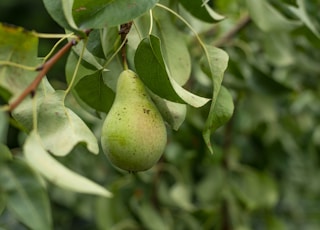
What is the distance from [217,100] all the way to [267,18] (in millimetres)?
413

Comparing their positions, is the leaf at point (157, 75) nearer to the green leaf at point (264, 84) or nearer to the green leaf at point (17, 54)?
the green leaf at point (17, 54)

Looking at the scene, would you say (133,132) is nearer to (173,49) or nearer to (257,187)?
(173,49)

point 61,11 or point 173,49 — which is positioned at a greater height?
point 61,11

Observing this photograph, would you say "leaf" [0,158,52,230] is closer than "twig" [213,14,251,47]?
Yes

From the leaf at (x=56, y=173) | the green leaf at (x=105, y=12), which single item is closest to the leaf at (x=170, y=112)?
the green leaf at (x=105, y=12)

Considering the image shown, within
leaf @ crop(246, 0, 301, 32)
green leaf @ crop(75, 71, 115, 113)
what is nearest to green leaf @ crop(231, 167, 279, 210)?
leaf @ crop(246, 0, 301, 32)

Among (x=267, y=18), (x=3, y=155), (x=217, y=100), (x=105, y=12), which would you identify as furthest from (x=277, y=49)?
(x=3, y=155)

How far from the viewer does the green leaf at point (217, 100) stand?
0.83 meters

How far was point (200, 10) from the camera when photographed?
39.0 inches

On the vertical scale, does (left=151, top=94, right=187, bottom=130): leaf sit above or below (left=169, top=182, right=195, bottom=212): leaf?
above

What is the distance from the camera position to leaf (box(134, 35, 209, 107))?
30.9 inches

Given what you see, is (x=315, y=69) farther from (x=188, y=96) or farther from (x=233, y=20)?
(x=188, y=96)

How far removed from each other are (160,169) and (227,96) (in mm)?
729

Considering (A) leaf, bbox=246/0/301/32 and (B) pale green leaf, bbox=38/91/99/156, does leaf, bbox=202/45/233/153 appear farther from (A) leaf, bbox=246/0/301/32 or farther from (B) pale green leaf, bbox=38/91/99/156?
(A) leaf, bbox=246/0/301/32
